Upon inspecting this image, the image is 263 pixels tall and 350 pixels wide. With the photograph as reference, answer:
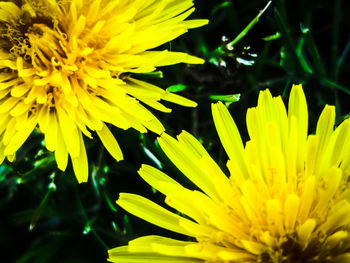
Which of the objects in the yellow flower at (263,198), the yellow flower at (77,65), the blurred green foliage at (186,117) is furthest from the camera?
the blurred green foliage at (186,117)

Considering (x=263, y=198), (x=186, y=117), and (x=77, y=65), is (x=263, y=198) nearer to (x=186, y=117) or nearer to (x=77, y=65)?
(x=77, y=65)

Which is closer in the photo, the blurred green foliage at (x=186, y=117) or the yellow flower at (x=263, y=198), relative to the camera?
the yellow flower at (x=263, y=198)

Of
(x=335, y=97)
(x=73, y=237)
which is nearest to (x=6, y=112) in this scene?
(x=73, y=237)

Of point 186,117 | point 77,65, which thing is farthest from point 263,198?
point 186,117

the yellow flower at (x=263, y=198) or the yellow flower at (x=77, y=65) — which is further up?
the yellow flower at (x=77, y=65)

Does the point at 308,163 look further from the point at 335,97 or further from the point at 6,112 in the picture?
the point at 6,112

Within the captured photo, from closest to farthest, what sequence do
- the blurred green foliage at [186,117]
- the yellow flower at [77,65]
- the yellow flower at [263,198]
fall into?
the yellow flower at [263,198]
the yellow flower at [77,65]
the blurred green foliage at [186,117]
